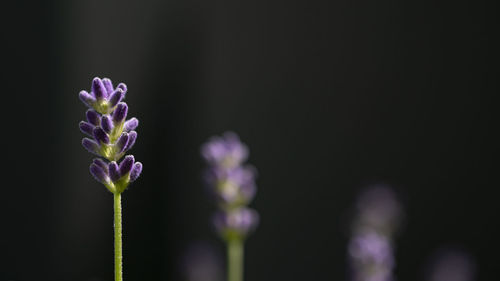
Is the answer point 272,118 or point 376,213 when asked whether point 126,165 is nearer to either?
point 376,213

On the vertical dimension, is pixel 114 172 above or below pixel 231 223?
below

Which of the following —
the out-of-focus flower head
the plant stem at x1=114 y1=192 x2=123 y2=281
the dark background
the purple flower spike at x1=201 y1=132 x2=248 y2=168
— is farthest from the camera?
the dark background

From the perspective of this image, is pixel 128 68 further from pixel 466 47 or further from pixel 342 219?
pixel 466 47

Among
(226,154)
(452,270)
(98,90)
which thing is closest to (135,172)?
(98,90)

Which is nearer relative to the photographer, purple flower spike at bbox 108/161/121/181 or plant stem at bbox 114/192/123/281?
plant stem at bbox 114/192/123/281

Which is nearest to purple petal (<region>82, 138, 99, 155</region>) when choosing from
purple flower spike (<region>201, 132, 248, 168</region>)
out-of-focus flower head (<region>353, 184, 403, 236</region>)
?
purple flower spike (<region>201, 132, 248, 168</region>)

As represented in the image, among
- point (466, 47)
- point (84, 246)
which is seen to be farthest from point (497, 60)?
point (84, 246)

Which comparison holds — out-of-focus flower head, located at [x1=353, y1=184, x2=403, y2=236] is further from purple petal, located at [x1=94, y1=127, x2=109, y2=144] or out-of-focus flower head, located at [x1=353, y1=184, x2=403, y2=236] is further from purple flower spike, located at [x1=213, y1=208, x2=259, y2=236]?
purple petal, located at [x1=94, y1=127, x2=109, y2=144]
